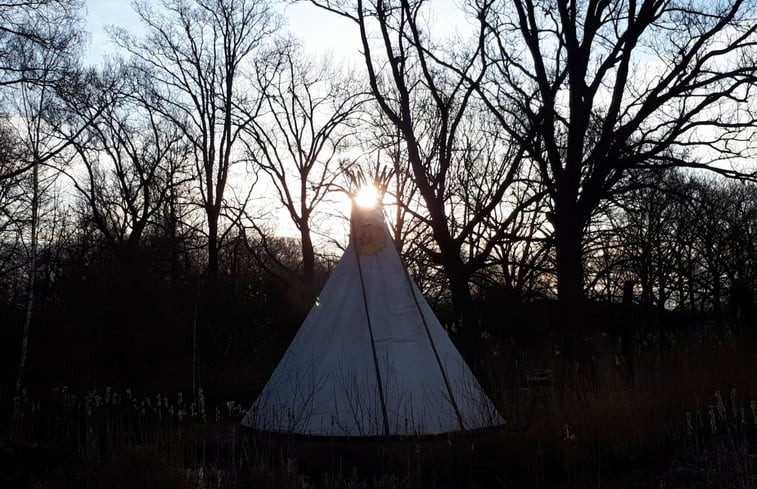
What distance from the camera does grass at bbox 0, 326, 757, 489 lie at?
5605mm

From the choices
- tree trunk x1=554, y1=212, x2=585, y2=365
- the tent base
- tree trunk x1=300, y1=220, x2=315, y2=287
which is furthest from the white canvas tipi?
tree trunk x1=300, y1=220, x2=315, y2=287

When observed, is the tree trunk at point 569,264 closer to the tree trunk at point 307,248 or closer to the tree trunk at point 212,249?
the tree trunk at point 212,249

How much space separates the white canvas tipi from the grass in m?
0.72

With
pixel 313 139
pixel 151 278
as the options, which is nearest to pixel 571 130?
pixel 151 278

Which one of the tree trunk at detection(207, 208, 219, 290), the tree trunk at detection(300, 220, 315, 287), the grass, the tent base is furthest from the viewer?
the tree trunk at detection(300, 220, 315, 287)

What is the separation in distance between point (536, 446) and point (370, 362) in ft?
9.18

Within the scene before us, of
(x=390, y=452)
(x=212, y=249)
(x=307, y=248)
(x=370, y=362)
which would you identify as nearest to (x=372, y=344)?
(x=370, y=362)

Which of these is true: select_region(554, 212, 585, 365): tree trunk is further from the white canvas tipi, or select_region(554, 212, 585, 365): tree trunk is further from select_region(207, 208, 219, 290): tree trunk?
select_region(207, 208, 219, 290): tree trunk

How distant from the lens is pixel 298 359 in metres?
9.72

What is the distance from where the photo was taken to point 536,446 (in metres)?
6.95

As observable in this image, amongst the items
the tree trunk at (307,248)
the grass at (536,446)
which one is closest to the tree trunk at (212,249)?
the tree trunk at (307,248)

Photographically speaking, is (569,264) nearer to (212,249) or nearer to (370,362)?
(370,362)

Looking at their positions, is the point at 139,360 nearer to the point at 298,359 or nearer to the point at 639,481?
the point at 298,359

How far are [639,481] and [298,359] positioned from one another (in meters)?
4.67
